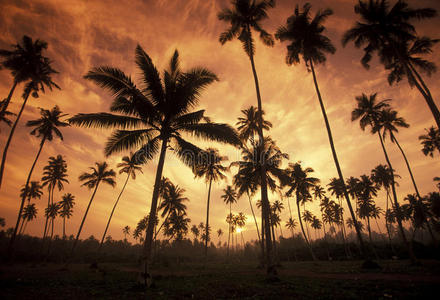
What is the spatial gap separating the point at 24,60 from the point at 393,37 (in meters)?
35.8

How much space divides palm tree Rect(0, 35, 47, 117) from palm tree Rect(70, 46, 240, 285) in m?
16.4

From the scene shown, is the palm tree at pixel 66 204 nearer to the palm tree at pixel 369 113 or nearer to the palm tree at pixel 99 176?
the palm tree at pixel 99 176

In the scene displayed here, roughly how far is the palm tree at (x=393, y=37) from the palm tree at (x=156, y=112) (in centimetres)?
1582

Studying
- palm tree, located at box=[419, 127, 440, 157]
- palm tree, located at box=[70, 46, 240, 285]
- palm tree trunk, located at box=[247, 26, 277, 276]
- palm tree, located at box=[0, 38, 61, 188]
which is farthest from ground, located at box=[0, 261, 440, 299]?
palm tree, located at box=[419, 127, 440, 157]

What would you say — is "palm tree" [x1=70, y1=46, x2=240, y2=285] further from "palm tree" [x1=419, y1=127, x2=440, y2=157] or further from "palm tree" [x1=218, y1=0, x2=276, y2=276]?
"palm tree" [x1=419, y1=127, x2=440, y2=157]

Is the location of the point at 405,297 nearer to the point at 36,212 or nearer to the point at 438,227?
the point at 438,227

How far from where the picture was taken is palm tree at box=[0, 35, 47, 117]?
17587 mm

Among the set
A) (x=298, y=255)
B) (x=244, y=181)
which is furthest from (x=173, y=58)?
(x=298, y=255)

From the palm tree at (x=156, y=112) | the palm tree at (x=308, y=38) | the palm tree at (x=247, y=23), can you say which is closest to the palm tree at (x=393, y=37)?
the palm tree at (x=308, y=38)

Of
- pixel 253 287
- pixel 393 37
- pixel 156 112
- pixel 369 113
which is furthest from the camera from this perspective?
pixel 369 113

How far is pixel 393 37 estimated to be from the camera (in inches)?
629

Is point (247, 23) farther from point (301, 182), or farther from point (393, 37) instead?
point (301, 182)

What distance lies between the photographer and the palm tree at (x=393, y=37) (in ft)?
46.7

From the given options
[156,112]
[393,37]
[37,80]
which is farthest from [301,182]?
[37,80]
